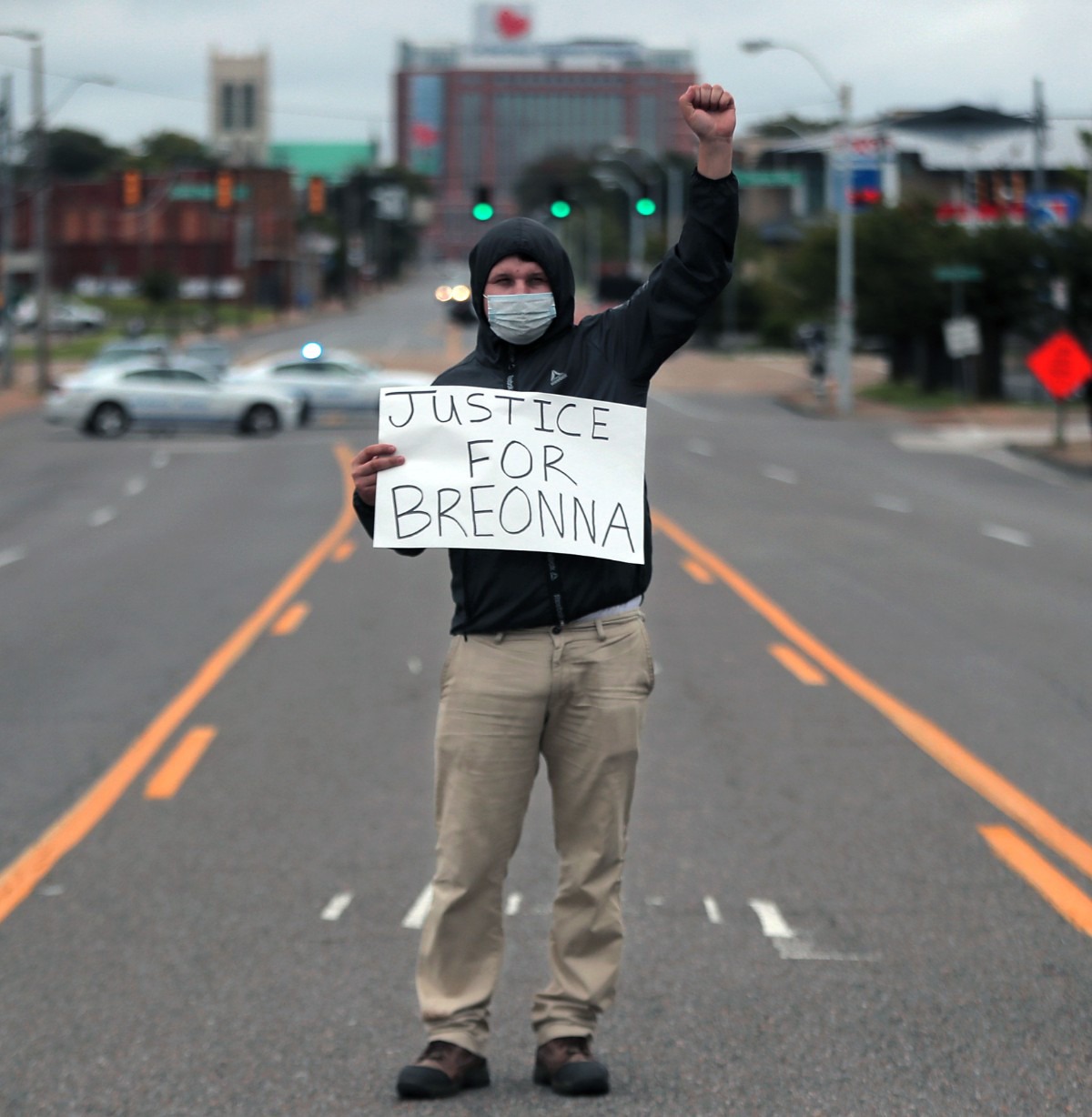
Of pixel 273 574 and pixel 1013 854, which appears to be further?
pixel 273 574

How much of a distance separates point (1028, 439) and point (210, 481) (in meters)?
17.5

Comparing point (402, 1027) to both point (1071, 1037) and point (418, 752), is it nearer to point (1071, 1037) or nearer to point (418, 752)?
point (1071, 1037)

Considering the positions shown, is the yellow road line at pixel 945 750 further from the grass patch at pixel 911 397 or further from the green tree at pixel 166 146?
the green tree at pixel 166 146

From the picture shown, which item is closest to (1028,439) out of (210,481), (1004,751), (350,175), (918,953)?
(210,481)

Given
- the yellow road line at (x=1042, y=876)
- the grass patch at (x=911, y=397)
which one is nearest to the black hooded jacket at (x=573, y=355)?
the yellow road line at (x=1042, y=876)

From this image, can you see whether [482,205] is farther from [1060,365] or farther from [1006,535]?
[1060,365]

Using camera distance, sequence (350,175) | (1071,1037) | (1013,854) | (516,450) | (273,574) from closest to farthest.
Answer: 1. (516,450)
2. (1071,1037)
3. (1013,854)
4. (273,574)
5. (350,175)

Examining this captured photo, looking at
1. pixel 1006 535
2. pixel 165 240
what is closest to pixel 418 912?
pixel 1006 535

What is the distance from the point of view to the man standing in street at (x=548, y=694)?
4395mm

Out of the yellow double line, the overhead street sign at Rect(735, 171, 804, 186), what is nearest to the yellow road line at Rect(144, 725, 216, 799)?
the yellow double line

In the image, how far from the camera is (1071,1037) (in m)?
4.87

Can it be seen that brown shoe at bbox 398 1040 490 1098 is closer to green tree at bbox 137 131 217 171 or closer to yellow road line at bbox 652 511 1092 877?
yellow road line at bbox 652 511 1092 877

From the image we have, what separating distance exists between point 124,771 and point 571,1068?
4.69 metres

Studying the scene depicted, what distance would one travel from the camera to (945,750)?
8961 mm
